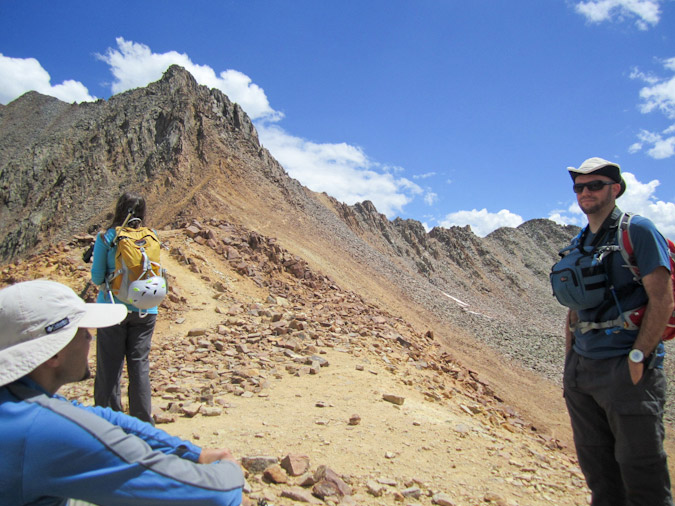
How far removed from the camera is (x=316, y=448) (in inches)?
158

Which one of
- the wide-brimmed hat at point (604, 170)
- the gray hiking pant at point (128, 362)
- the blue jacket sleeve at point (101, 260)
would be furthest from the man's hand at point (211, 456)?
the wide-brimmed hat at point (604, 170)

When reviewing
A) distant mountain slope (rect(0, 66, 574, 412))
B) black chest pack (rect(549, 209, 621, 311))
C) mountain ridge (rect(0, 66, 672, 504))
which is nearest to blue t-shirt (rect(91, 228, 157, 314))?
black chest pack (rect(549, 209, 621, 311))

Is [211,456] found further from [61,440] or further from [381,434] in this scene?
[381,434]

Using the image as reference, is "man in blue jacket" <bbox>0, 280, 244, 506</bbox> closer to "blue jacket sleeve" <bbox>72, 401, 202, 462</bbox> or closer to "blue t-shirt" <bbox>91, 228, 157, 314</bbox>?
"blue jacket sleeve" <bbox>72, 401, 202, 462</bbox>

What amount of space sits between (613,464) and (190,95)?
29497 mm

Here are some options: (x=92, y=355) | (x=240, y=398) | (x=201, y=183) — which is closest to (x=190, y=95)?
(x=201, y=183)

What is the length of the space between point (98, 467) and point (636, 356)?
2738 mm

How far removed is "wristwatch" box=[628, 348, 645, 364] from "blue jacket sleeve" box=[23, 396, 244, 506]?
2331mm

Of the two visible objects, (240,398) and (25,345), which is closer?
(25,345)

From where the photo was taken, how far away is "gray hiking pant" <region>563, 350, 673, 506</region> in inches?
103

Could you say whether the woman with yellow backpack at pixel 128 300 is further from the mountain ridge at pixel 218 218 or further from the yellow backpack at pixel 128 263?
the mountain ridge at pixel 218 218

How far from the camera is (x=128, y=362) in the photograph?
4043 millimetres

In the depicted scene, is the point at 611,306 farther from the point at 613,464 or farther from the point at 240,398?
the point at 240,398

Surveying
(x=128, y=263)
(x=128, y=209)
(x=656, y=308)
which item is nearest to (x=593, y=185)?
(x=656, y=308)
